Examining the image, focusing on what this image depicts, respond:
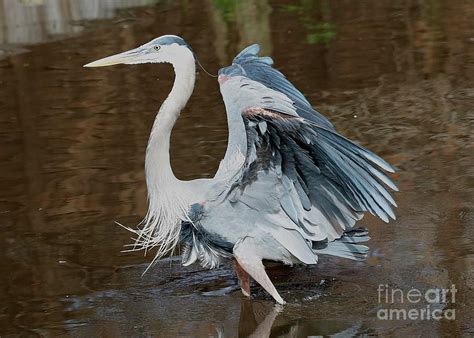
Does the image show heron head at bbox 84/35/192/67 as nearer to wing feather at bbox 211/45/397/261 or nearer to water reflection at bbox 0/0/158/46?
wing feather at bbox 211/45/397/261

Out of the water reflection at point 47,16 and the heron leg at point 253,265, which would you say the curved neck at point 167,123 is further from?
the water reflection at point 47,16

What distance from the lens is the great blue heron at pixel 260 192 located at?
5445 millimetres

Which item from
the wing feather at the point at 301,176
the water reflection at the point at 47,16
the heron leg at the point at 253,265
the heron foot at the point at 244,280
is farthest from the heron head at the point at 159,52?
the water reflection at the point at 47,16

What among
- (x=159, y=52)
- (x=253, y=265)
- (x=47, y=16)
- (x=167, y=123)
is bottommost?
(x=253, y=265)

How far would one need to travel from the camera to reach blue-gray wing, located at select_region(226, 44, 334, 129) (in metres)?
6.40

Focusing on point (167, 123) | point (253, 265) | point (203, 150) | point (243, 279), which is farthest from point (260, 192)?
point (203, 150)

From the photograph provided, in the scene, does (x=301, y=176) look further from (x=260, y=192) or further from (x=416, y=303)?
(x=416, y=303)

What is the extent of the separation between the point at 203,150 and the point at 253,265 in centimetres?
241

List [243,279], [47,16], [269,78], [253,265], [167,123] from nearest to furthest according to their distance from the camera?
[253,265] → [243,279] → [167,123] → [269,78] → [47,16]

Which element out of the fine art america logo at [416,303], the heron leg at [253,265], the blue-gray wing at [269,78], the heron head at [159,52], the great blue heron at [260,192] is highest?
the heron head at [159,52]

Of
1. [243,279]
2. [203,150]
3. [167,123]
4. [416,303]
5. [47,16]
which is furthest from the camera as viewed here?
[47,16]

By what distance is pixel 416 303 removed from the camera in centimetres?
543

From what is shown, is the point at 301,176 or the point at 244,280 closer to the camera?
the point at 301,176

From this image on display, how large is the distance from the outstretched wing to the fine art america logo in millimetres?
441
